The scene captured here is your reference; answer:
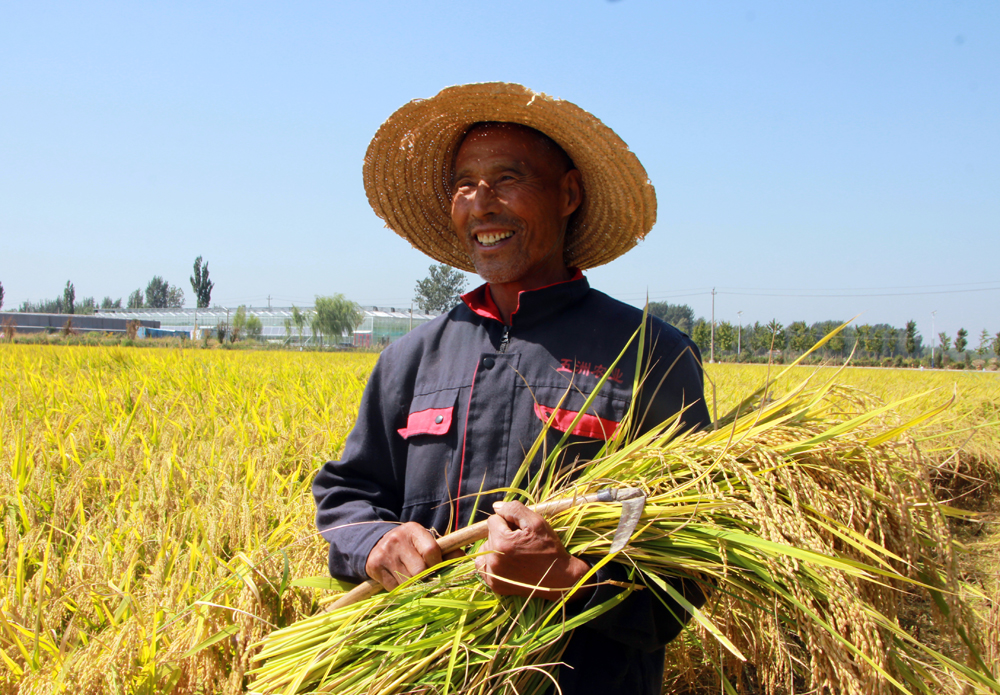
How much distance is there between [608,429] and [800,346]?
55026 mm

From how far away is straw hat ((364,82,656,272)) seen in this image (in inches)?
67.2

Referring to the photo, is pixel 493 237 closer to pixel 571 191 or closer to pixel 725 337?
pixel 571 191

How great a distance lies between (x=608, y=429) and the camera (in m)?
1.41

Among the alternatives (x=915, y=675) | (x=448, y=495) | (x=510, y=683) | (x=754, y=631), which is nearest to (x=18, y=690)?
(x=448, y=495)

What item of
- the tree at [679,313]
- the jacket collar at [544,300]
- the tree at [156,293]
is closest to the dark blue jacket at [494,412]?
the jacket collar at [544,300]

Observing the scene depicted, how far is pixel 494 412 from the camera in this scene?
150 cm

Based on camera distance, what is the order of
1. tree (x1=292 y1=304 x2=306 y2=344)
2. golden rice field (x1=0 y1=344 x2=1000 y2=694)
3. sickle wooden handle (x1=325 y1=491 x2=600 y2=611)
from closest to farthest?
sickle wooden handle (x1=325 y1=491 x2=600 y2=611) < golden rice field (x1=0 y1=344 x2=1000 y2=694) < tree (x1=292 y1=304 x2=306 y2=344)

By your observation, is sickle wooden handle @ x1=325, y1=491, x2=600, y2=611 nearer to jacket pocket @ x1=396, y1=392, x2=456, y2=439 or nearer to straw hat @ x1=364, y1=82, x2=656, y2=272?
jacket pocket @ x1=396, y1=392, x2=456, y2=439

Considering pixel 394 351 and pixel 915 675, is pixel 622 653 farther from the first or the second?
pixel 394 351

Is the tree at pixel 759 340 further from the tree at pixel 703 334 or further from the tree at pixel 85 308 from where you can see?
the tree at pixel 85 308

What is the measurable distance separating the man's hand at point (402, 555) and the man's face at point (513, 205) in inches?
27.8

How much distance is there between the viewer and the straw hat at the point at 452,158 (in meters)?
1.71

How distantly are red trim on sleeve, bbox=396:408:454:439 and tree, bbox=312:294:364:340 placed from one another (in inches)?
2405

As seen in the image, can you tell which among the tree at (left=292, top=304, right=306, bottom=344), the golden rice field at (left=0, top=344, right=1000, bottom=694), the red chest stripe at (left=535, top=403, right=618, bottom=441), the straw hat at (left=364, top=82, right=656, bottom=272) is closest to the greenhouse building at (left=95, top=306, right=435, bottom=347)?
the tree at (left=292, top=304, right=306, bottom=344)
